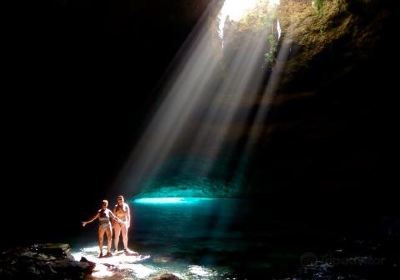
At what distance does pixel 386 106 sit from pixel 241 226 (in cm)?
863

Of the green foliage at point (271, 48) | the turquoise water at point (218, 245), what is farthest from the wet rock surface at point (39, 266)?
the green foliage at point (271, 48)

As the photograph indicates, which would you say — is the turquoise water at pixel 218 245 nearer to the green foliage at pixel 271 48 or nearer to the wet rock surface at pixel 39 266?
the wet rock surface at pixel 39 266

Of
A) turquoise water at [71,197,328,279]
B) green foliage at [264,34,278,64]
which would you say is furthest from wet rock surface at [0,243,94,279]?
green foliage at [264,34,278,64]

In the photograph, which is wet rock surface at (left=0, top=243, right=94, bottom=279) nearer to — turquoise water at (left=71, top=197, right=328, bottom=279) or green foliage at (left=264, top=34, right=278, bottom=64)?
turquoise water at (left=71, top=197, right=328, bottom=279)

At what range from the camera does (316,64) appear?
1702cm

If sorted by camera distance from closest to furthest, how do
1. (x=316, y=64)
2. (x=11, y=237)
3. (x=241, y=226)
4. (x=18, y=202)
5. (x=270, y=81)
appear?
1. (x=11, y=237)
2. (x=241, y=226)
3. (x=316, y=64)
4. (x=270, y=81)
5. (x=18, y=202)

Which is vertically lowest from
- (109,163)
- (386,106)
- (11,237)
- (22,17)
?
(11,237)

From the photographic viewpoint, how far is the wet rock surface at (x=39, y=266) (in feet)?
21.9

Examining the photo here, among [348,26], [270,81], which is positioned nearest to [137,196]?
[270,81]

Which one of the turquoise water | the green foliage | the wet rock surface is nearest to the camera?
the wet rock surface

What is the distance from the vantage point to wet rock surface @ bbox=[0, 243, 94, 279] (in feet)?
21.9

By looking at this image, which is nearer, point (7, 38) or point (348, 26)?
point (7, 38)

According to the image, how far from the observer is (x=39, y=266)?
7059 millimetres

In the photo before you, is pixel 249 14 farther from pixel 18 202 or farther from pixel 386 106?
pixel 18 202
